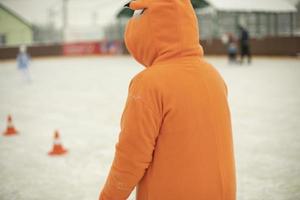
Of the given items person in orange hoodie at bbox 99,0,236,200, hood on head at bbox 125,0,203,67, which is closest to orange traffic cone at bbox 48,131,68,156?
person in orange hoodie at bbox 99,0,236,200

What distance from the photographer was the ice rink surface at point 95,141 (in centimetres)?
403

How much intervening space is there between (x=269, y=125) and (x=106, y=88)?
20.3ft

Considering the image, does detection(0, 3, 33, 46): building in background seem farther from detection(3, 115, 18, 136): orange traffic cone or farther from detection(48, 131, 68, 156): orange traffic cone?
detection(48, 131, 68, 156): orange traffic cone

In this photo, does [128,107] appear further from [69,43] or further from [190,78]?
[69,43]

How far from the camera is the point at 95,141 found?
5.82 m

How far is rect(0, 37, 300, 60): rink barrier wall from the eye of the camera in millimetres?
20422

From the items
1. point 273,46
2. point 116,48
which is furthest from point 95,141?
point 116,48

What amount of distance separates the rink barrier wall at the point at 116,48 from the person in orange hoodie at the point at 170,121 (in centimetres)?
1922

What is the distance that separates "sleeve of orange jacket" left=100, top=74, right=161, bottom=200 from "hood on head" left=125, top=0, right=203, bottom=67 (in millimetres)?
167

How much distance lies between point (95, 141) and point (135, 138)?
426cm

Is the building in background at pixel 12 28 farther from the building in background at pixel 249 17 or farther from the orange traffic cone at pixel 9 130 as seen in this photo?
the orange traffic cone at pixel 9 130

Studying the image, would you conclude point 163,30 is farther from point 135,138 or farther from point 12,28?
point 12,28

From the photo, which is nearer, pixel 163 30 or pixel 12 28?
pixel 163 30

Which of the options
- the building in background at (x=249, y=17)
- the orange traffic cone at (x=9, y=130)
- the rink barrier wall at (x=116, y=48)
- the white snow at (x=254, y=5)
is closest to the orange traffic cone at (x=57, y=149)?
the orange traffic cone at (x=9, y=130)
